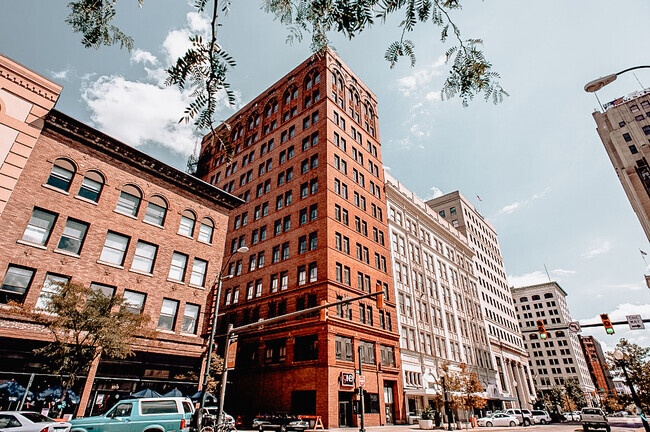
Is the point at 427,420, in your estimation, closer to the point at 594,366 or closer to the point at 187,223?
the point at 187,223

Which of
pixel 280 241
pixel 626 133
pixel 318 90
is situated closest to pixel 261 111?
pixel 318 90

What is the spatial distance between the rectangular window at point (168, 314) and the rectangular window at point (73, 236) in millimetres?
6434

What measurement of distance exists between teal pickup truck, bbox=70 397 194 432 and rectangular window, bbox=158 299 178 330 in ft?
27.0

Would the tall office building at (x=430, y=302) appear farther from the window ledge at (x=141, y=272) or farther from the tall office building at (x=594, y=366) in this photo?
the tall office building at (x=594, y=366)

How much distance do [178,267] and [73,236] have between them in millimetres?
6854

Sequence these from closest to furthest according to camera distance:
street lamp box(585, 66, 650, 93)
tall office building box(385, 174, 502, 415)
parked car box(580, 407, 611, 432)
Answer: street lamp box(585, 66, 650, 93) < parked car box(580, 407, 611, 432) < tall office building box(385, 174, 502, 415)

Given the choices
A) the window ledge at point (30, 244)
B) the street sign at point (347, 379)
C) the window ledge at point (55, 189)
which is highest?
the window ledge at point (55, 189)

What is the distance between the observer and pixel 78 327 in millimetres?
16188

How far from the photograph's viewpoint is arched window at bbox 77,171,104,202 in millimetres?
22056

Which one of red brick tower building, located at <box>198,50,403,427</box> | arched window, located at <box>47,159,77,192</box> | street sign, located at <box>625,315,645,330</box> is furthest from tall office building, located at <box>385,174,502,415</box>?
arched window, located at <box>47,159,77,192</box>

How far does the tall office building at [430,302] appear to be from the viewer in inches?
1674

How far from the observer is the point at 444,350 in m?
48.7

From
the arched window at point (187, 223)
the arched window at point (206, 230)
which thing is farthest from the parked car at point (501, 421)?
the arched window at point (187, 223)

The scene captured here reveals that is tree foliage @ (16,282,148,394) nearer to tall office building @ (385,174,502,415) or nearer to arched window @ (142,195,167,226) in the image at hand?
arched window @ (142,195,167,226)
